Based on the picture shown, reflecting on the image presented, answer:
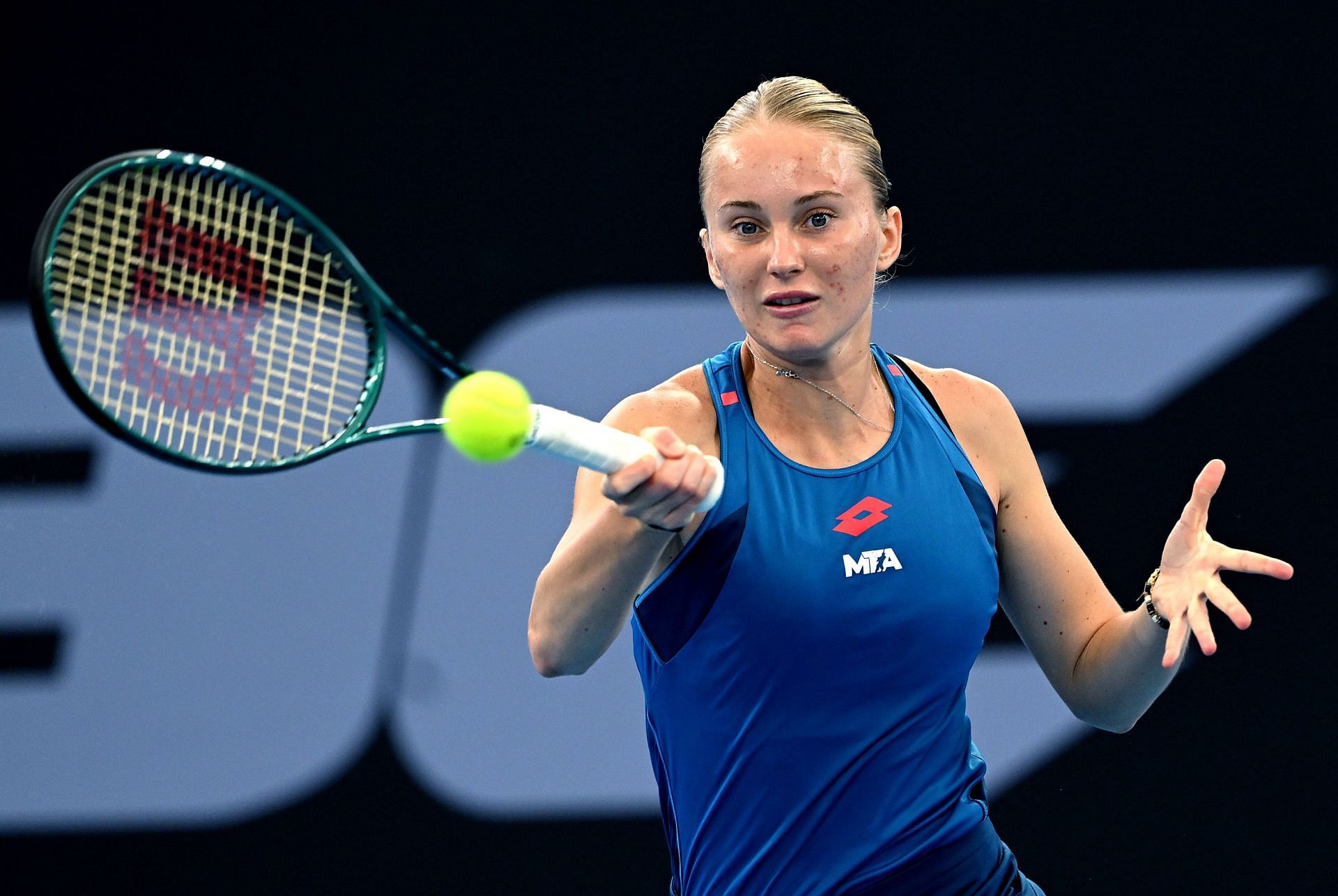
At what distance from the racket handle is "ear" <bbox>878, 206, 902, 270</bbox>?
2.53 ft

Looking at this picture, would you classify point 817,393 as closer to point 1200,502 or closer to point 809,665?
point 809,665

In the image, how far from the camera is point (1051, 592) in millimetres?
2408

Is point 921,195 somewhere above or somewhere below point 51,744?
above

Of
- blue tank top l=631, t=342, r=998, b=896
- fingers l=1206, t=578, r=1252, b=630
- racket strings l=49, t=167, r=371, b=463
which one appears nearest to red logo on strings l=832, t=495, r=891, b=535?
blue tank top l=631, t=342, r=998, b=896

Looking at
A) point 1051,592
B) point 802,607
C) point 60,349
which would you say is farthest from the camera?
point 1051,592

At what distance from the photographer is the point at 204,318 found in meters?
2.39

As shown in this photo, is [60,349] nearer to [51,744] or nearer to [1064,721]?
[51,744]

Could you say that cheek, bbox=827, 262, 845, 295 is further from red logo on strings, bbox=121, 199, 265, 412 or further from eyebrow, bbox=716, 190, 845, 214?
red logo on strings, bbox=121, 199, 265, 412

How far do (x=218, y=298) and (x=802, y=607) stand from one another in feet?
3.15

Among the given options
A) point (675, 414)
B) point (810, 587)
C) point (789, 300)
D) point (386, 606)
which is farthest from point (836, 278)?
point (386, 606)

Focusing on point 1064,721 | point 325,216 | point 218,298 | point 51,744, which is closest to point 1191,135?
point 1064,721

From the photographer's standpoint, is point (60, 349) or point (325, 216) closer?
point (60, 349)

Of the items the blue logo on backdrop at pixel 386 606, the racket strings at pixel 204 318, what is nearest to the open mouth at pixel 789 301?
the racket strings at pixel 204 318

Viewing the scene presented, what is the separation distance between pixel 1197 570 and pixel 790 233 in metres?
0.75
